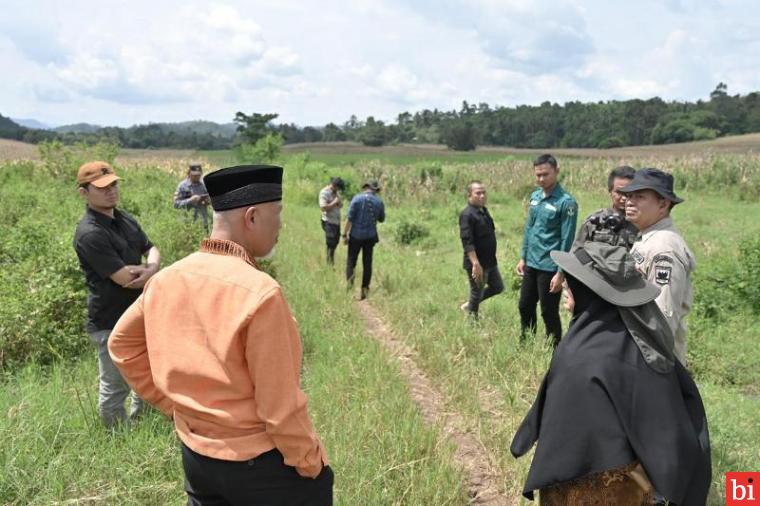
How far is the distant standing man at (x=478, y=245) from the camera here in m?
5.95

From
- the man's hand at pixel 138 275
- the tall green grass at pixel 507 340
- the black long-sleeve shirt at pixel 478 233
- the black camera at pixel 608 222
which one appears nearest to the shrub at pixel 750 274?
the tall green grass at pixel 507 340

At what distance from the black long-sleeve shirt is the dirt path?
4.58ft

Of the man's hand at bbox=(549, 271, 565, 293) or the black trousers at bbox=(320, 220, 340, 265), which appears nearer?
the man's hand at bbox=(549, 271, 565, 293)

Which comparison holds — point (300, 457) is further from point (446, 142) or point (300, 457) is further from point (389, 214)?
point (446, 142)

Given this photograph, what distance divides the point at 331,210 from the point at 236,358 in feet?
24.6

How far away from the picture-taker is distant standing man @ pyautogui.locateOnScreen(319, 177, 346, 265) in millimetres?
8961

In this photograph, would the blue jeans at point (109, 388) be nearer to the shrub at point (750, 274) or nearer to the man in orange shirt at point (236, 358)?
the man in orange shirt at point (236, 358)

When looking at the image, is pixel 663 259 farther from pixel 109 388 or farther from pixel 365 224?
pixel 365 224

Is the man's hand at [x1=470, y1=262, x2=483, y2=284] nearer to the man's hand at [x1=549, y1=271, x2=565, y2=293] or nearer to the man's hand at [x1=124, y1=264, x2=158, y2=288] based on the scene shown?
the man's hand at [x1=549, y1=271, x2=565, y2=293]

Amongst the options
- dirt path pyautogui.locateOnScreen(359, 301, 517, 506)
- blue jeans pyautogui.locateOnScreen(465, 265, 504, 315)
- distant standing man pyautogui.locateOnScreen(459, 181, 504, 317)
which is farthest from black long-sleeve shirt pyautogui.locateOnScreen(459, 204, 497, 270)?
dirt path pyautogui.locateOnScreen(359, 301, 517, 506)

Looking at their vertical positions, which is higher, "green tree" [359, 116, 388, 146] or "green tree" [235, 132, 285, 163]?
"green tree" [359, 116, 388, 146]

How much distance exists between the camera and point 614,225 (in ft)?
12.8

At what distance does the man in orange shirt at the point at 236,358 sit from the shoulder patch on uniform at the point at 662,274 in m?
2.18

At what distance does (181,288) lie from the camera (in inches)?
67.2
